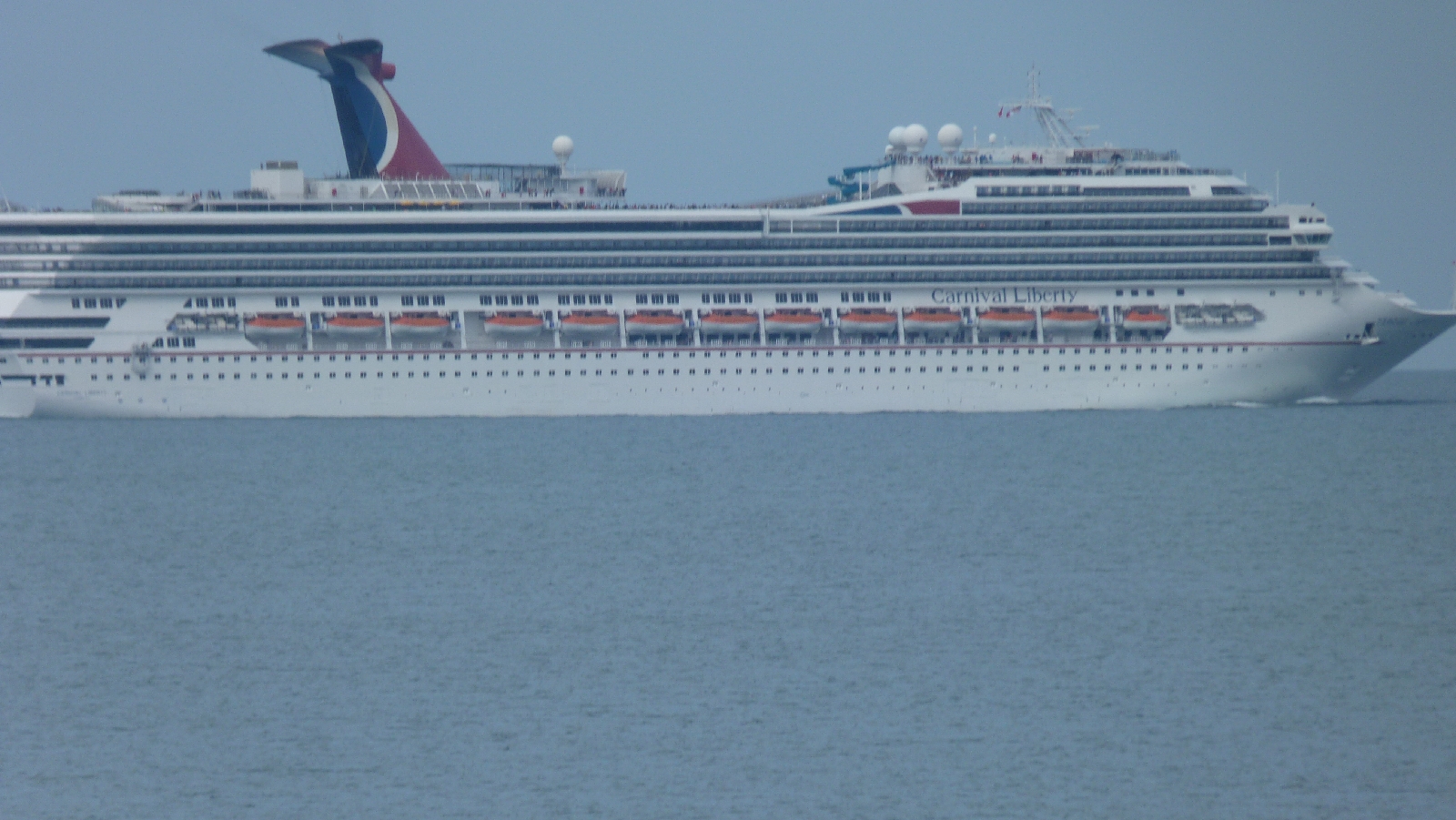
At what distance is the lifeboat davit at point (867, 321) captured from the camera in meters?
52.2

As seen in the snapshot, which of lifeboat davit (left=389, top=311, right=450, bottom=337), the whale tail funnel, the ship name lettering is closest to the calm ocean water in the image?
lifeboat davit (left=389, top=311, right=450, bottom=337)

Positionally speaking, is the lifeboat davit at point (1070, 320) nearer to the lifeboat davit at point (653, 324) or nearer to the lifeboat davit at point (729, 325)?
the lifeboat davit at point (729, 325)

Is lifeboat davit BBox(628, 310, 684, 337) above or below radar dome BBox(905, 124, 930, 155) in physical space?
below

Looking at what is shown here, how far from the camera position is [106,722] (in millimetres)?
19484

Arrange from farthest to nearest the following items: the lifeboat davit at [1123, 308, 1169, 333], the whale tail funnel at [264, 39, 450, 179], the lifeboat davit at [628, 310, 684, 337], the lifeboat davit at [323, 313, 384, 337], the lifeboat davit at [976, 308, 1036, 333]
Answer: the whale tail funnel at [264, 39, 450, 179] < the lifeboat davit at [1123, 308, 1169, 333] < the lifeboat davit at [976, 308, 1036, 333] < the lifeboat davit at [628, 310, 684, 337] < the lifeboat davit at [323, 313, 384, 337]

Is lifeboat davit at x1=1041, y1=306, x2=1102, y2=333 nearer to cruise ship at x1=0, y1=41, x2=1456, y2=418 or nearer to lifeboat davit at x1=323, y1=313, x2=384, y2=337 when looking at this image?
cruise ship at x1=0, y1=41, x2=1456, y2=418

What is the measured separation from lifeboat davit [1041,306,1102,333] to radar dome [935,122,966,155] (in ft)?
22.3

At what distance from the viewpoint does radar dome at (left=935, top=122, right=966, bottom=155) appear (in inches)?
2250

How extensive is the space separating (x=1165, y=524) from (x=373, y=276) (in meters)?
27.0

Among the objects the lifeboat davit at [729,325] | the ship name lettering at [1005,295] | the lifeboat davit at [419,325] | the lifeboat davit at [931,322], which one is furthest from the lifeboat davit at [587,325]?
the ship name lettering at [1005,295]

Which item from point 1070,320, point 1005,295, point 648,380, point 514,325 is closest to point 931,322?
point 1005,295

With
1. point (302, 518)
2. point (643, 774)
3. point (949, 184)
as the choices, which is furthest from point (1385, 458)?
point (643, 774)

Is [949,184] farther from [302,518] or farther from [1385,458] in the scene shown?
[302,518]

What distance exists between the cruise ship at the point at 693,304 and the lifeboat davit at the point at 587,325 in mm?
78
